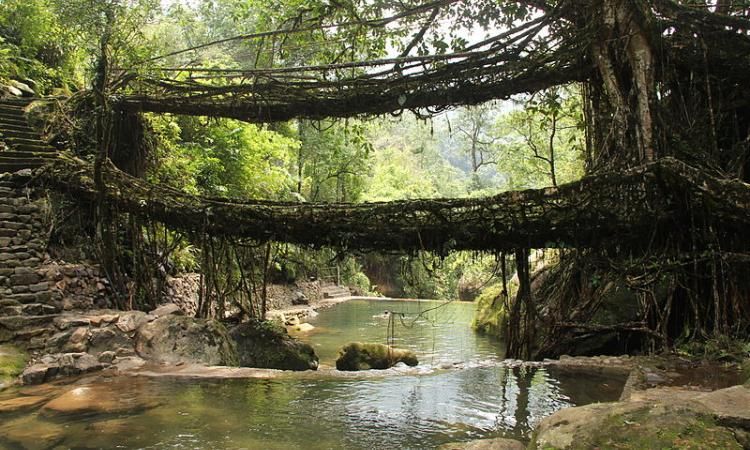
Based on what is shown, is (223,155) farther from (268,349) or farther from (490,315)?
(490,315)

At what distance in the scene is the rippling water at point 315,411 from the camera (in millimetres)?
4418

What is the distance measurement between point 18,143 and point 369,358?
667cm

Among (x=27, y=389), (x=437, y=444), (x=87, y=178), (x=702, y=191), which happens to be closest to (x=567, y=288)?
(x=702, y=191)

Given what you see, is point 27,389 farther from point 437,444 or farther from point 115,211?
point 437,444

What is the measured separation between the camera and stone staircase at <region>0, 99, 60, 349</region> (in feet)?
23.6

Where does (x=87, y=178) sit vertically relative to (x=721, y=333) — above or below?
above

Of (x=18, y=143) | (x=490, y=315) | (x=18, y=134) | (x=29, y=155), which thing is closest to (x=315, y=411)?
(x=29, y=155)

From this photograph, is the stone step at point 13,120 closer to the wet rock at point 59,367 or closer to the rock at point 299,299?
the wet rock at point 59,367

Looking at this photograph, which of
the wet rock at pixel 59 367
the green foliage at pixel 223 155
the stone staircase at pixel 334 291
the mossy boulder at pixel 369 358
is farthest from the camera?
the stone staircase at pixel 334 291

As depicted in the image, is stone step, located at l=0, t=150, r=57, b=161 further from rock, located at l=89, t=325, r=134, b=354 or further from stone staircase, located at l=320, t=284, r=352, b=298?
stone staircase, located at l=320, t=284, r=352, b=298

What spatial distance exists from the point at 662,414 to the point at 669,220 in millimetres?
2910

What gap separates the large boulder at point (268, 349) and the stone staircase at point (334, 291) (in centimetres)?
1567

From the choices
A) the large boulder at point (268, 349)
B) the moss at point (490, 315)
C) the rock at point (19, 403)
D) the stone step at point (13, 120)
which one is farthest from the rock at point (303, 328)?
the rock at point (19, 403)

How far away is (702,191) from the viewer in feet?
16.3
